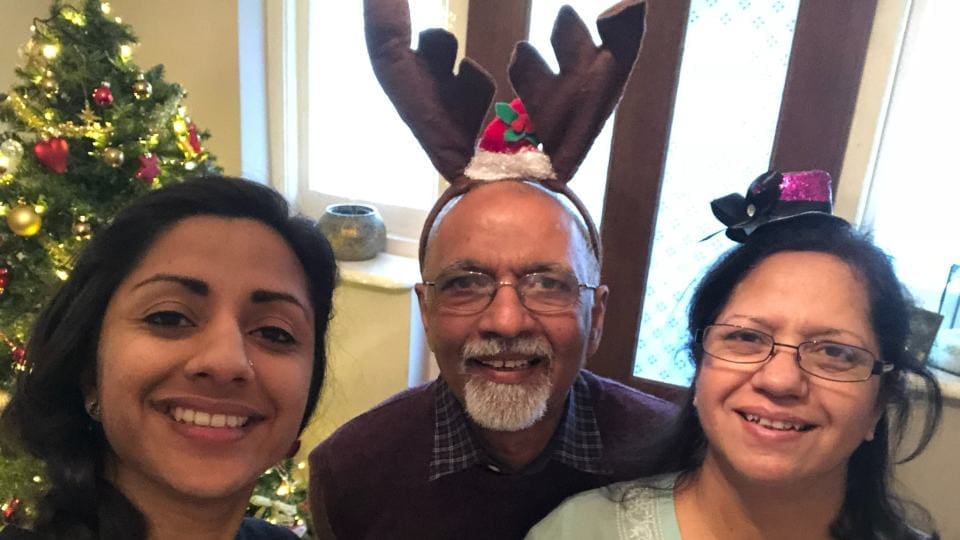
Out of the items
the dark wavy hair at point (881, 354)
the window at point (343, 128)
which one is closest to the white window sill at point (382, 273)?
the window at point (343, 128)

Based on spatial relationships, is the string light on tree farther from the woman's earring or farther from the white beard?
the white beard

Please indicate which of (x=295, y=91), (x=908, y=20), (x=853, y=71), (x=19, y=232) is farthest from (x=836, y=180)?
(x=19, y=232)

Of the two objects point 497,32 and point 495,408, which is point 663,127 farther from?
point 495,408

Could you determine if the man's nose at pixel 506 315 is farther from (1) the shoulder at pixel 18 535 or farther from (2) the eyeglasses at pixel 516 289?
(1) the shoulder at pixel 18 535

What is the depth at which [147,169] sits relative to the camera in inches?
63.7

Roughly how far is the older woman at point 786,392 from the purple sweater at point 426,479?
0.17m

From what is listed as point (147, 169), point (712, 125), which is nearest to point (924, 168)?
point (712, 125)

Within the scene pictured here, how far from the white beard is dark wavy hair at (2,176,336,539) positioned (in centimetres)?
49

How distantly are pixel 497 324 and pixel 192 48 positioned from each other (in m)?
1.87

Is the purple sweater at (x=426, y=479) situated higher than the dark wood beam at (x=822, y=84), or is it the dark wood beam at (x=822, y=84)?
the dark wood beam at (x=822, y=84)

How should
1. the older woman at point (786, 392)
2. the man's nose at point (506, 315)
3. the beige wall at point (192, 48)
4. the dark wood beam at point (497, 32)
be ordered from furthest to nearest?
the beige wall at point (192, 48), the dark wood beam at point (497, 32), the man's nose at point (506, 315), the older woman at point (786, 392)

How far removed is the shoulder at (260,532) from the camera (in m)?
1.18

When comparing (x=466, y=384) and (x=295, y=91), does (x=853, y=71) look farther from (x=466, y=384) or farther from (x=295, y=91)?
(x=295, y=91)

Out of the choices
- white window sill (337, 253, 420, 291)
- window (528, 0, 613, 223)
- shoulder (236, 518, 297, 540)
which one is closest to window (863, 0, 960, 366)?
window (528, 0, 613, 223)
